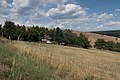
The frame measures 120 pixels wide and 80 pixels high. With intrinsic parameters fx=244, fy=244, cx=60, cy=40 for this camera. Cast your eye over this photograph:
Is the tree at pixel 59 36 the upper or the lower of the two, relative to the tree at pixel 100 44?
upper

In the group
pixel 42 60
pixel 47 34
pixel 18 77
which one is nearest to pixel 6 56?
pixel 42 60

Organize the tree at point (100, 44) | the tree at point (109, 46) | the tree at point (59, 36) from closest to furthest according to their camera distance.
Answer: the tree at point (59, 36)
the tree at point (109, 46)
the tree at point (100, 44)

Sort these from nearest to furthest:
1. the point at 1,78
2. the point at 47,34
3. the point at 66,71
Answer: the point at 1,78 → the point at 66,71 → the point at 47,34

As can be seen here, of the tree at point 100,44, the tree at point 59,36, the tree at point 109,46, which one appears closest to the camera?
the tree at point 59,36

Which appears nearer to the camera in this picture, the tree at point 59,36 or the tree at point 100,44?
the tree at point 59,36

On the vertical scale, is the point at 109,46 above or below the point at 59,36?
below

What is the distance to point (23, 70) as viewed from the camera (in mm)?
5109

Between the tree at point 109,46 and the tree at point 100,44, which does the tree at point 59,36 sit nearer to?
the tree at point 100,44

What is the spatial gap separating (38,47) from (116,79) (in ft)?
10.3

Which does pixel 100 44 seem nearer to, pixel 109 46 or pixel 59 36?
pixel 109 46

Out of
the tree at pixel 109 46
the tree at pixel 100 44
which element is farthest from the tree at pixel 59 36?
the tree at pixel 109 46

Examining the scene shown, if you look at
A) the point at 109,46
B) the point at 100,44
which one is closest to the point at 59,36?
the point at 100,44

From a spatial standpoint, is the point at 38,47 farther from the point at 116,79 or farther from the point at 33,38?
the point at 33,38

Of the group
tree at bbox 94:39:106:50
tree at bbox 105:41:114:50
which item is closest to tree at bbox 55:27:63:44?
tree at bbox 94:39:106:50
